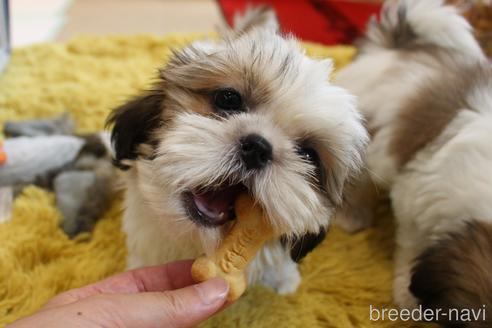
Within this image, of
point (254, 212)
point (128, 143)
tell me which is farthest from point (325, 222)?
point (128, 143)

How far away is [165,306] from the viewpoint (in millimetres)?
800

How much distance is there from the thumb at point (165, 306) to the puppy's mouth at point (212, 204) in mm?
121

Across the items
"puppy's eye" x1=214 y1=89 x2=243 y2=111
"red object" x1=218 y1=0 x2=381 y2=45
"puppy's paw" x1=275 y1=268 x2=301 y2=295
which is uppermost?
"puppy's eye" x1=214 y1=89 x2=243 y2=111

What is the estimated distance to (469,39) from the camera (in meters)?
1.59

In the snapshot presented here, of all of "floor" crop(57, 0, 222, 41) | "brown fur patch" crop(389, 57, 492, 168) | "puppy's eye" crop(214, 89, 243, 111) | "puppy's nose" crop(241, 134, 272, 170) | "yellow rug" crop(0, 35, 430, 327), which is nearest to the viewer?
"puppy's nose" crop(241, 134, 272, 170)

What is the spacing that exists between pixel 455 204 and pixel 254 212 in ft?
1.80

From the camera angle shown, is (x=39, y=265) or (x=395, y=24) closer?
(x=39, y=265)

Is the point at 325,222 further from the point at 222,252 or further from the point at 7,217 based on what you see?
the point at 7,217

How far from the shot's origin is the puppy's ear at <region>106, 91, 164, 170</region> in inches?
41.4

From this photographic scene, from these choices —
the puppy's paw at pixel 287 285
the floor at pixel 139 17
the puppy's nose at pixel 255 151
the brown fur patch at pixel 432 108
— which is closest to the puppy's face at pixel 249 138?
the puppy's nose at pixel 255 151

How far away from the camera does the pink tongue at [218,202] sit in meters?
0.93

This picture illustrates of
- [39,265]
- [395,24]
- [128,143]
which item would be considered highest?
[395,24]

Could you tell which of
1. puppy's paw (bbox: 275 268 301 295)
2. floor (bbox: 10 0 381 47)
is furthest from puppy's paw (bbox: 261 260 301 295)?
floor (bbox: 10 0 381 47)

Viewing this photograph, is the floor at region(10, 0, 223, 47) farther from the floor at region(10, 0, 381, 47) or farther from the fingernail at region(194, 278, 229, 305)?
the fingernail at region(194, 278, 229, 305)
